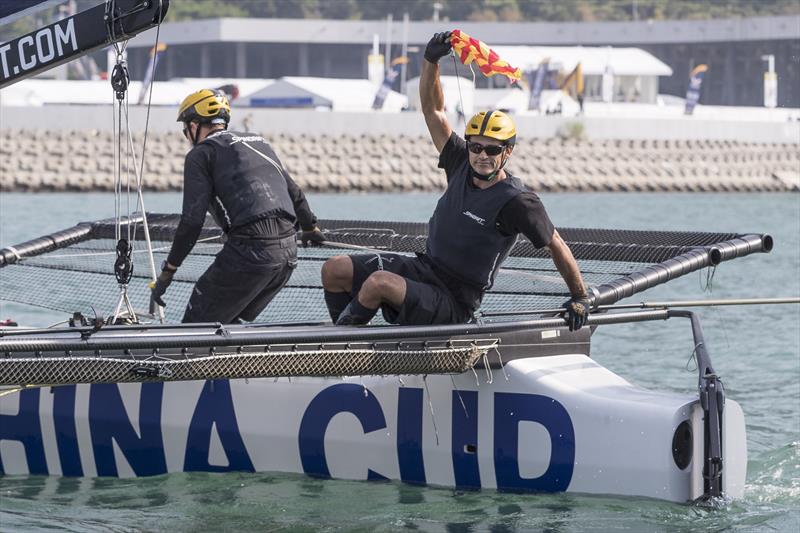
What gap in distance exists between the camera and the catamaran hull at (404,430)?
5406mm

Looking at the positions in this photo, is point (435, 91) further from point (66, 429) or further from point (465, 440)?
point (66, 429)

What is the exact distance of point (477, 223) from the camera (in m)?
5.36

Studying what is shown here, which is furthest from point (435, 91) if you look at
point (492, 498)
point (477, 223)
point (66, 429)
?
point (66, 429)

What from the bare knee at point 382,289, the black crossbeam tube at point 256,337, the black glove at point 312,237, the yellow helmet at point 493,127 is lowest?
the black crossbeam tube at point 256,337

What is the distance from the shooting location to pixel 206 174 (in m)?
6.01

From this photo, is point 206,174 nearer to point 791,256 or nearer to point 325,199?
point 791,256

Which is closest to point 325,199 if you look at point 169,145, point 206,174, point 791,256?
point 169,145

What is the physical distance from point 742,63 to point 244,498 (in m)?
63.4

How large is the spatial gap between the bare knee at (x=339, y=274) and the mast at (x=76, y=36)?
120cm

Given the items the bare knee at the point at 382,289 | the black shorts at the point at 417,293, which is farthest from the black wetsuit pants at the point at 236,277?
the bare knee at the point at 382,289

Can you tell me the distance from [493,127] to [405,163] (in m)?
26.6

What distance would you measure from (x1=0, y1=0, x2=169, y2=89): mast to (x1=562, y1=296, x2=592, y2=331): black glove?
1.98 meters

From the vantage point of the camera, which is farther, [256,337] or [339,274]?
[339,274]

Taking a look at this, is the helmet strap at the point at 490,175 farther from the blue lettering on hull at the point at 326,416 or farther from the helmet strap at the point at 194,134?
the helmet strap at the point at 194,134
